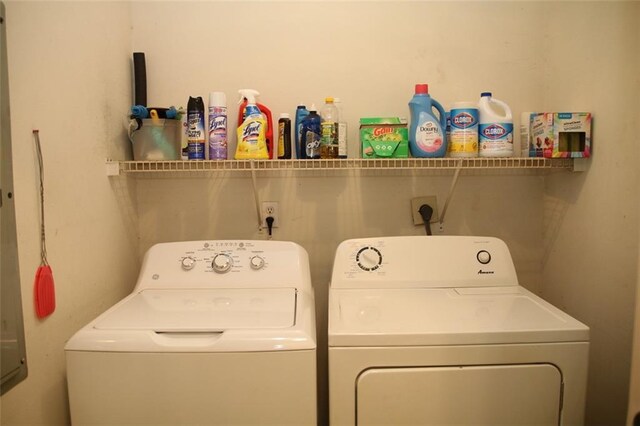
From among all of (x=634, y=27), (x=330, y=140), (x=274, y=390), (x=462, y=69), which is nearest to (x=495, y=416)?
(x=274, y=390)

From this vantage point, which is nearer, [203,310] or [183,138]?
[203,310]

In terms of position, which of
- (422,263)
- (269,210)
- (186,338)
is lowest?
(186,338)

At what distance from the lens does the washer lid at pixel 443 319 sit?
1.19 meters

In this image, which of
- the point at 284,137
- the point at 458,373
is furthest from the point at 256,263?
the point at 458,373

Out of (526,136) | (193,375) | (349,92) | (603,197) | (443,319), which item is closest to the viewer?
(193,375)

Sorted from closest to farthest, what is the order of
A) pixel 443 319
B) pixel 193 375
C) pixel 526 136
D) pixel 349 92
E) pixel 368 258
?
1. pixel 193 375
2. pixel 443 319
3. pixel 368 258
4. pixel 526 136
5. pixel 349 92

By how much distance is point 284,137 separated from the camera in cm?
174

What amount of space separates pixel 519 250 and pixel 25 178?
1930 mm

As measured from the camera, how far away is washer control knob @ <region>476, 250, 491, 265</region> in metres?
1.66

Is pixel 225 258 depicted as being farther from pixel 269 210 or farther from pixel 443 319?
Result: pixel 443 319

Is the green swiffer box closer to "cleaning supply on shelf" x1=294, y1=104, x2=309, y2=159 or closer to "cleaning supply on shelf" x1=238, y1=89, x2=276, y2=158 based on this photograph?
"cleaning supply on shelf" x1=294, y1=104, x2=309, y2=159

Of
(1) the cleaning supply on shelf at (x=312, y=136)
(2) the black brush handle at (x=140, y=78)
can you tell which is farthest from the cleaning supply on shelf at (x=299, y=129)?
(2) the black brush handle at (x=140, y=78)

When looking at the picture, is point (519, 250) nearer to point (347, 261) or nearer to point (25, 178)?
point (347, 261)

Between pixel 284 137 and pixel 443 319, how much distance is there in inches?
36.5
